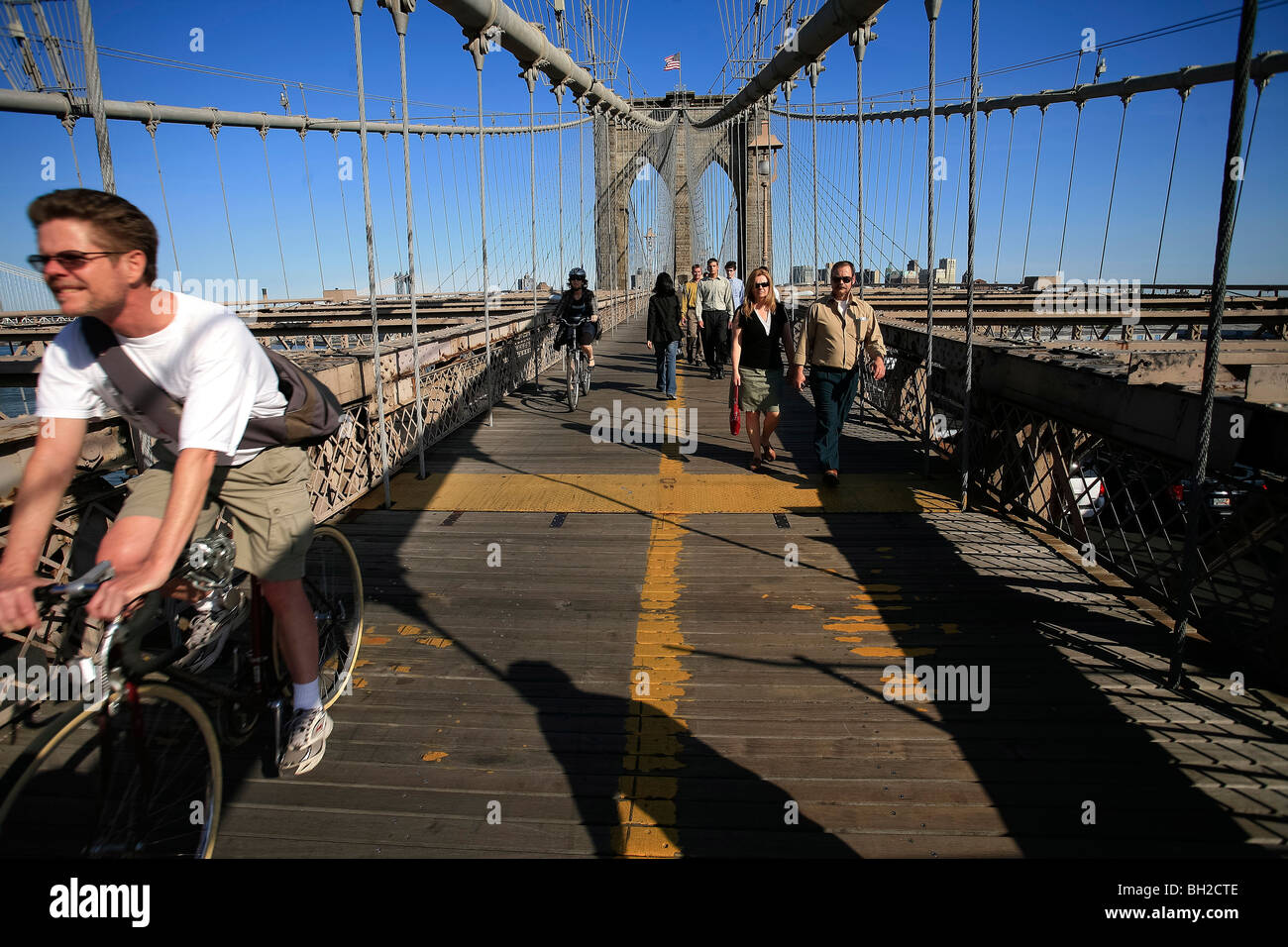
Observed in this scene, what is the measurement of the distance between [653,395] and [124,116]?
2259 cm

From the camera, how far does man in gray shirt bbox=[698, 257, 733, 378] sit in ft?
35.5

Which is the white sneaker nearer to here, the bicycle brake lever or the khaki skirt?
the bicycle brake lever

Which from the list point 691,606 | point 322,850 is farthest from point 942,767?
point 322,850

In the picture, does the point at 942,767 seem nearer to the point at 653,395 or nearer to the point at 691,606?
the point at 691,606

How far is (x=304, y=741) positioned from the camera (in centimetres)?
236

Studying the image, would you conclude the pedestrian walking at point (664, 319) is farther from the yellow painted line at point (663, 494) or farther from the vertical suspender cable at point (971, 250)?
the vertical suspender cable at point (971, 250)

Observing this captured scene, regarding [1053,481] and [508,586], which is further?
[1053,481]

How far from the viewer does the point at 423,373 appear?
6.60 m

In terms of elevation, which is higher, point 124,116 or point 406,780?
point 124,116

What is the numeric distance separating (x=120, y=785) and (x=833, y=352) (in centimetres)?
496

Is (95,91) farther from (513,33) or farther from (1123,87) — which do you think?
(1123,87)

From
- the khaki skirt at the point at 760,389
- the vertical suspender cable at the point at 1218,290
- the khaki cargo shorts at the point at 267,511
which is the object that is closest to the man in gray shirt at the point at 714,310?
the khaki skirt at the point at 760,389

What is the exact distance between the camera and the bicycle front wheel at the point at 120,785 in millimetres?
1479

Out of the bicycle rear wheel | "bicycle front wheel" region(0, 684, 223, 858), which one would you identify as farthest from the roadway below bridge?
"bicycle front wheel" region(0, 684, 223, 858)
